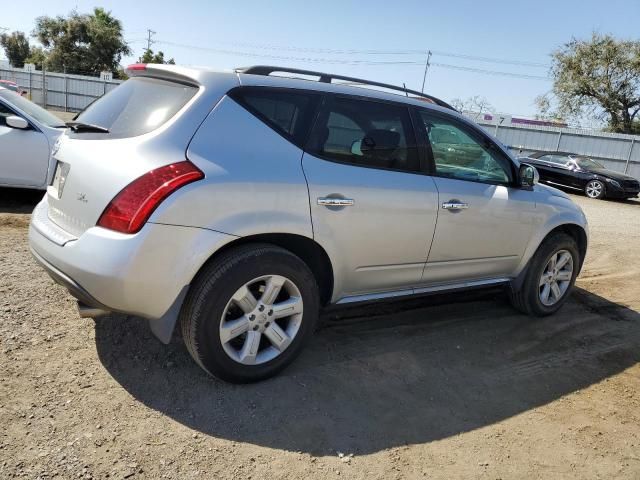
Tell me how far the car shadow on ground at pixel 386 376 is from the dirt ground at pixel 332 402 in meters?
0.01

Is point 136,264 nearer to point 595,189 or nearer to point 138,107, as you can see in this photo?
point 138,107

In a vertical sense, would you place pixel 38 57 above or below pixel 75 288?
above

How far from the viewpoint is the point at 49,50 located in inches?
1973

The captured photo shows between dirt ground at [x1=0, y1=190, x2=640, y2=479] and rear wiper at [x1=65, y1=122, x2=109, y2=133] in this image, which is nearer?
dirt ground at [x1=0, y1=190, x2=640, y2=479]

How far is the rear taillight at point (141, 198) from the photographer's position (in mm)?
2604

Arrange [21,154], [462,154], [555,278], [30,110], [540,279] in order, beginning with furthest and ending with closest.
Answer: [30,110], [21,154], [555,278], [540,279], [462,154]

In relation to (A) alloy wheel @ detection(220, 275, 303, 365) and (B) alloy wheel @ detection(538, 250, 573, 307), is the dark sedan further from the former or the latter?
(A) alloy wheel @ detection(220, 275, 303, 365)

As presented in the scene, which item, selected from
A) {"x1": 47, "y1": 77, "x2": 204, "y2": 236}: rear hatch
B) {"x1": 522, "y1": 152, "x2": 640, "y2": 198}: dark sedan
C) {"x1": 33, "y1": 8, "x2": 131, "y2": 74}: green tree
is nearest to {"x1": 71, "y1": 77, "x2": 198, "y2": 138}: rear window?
{"x1": 47, "y1": 77, "x2": 204, "y2": 236}: rear hatch

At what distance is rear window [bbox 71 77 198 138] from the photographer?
2900 millimetres

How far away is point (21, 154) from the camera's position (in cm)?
651

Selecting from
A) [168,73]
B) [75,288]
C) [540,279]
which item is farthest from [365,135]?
[540,279]

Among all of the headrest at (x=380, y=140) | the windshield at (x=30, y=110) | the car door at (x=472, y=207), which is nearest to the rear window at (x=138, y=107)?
the headrest at (x=380, y=140)

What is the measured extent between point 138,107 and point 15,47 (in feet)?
235

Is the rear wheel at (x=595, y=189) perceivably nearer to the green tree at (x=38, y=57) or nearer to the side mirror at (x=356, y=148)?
the side mirror at (x=356, y=148)
